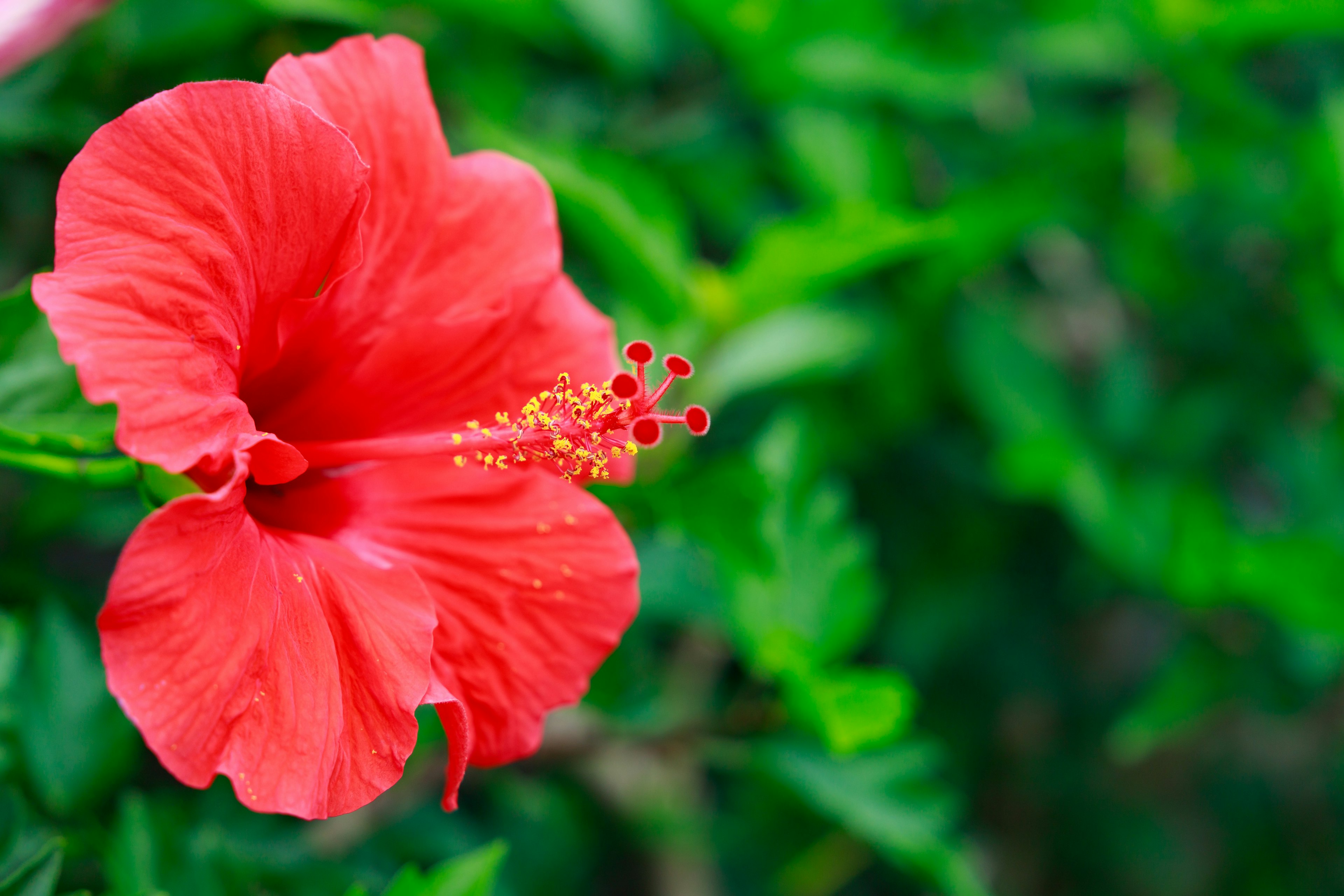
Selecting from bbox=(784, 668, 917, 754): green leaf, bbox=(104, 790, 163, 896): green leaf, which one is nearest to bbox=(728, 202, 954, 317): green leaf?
bbox=(784, 668, 917, 754): green leaf

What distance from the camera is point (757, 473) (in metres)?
1.10

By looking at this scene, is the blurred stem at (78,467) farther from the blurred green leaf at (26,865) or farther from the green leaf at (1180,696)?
the green leaf at (1180,696)

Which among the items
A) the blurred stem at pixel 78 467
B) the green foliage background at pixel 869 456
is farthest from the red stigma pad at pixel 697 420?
the blurred stem at pixel 78 467

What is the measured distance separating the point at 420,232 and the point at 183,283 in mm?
206

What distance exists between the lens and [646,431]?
2.67 ft

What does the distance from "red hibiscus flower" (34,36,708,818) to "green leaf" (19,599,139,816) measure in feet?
0.98

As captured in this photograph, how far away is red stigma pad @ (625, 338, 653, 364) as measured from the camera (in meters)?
0.80

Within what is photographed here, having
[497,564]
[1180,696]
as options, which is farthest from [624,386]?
[1180,696]

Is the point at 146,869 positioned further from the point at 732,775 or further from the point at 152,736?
the point at 732,775

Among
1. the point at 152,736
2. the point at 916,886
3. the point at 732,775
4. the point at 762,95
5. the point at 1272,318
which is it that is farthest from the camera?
the point at 916,886

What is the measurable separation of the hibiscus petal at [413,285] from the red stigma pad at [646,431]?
0.37 ft

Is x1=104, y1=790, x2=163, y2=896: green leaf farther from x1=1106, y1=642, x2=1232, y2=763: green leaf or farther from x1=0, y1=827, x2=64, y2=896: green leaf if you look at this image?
x1=1106, y1=642, x2=1232, y2=763: green leaf

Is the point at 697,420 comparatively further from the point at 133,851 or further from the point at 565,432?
the point at 133,851

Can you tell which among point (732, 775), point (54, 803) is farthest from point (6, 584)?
point (732, 775)
